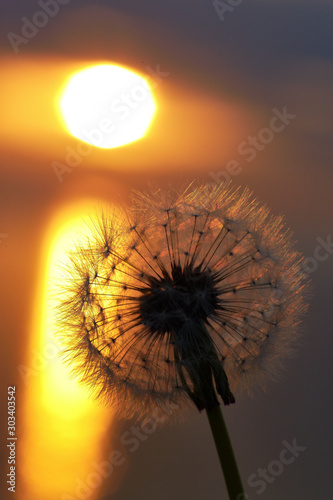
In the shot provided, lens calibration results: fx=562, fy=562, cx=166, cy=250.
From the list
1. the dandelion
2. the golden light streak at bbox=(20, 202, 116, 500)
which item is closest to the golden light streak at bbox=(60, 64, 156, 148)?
the golden light streak at bbox=(20, 202, 116, 500)

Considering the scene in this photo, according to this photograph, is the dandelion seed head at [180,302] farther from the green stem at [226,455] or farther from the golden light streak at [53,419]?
the golden light streak at [53,419]

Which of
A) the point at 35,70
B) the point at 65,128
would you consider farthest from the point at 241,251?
the point at 35,70

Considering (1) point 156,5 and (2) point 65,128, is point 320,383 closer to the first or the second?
(2) point 65,128

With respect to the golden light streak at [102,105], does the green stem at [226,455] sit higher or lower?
lower

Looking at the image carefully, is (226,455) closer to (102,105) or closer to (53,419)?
(53,419)

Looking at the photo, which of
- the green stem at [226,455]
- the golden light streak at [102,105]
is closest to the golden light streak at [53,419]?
the golden light streak at [102,105]

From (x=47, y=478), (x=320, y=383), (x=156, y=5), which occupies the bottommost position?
(x=47, y=478)

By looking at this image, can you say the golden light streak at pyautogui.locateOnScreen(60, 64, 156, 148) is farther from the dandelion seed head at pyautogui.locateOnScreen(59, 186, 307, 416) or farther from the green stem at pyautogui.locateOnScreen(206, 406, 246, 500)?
the green stem at pyautogui.locateOnScreen(206, 406, 246, 500)
